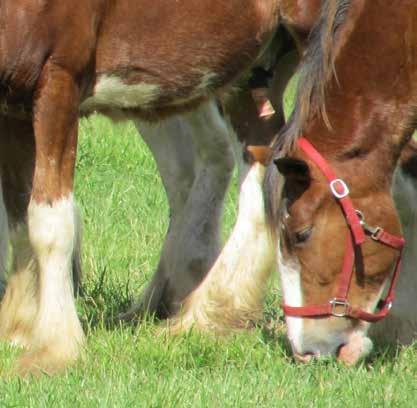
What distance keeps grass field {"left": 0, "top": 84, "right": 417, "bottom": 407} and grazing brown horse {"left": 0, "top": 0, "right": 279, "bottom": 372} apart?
0.26 metres

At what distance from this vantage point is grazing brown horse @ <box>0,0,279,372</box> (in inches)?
238

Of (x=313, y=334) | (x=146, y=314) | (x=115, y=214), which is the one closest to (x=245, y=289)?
(x=146, y=314)

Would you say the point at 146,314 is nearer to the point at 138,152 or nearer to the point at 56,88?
the point at 56,88

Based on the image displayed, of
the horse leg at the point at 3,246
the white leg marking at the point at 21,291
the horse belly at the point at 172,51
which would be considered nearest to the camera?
the horse belly at the point at 172,51

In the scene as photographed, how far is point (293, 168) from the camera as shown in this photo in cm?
565

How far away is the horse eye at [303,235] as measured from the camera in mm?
5734

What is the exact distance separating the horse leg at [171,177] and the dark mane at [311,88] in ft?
4.90

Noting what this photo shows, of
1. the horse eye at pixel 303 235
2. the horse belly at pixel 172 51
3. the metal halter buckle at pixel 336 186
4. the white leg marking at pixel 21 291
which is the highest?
the horse belly at pixel 172 51

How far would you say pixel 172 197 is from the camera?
7500 millimetres

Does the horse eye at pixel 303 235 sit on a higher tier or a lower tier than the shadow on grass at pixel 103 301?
higher

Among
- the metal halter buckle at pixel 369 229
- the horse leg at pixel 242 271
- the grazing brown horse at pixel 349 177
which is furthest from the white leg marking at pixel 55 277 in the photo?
the metal halter buckle at pixel 369 229

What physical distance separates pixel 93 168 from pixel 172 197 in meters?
2.78

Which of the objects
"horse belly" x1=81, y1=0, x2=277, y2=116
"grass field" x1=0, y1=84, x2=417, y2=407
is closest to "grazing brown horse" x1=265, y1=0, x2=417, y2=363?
"grass field" x1=0, y1=84, x2=417, y2=407

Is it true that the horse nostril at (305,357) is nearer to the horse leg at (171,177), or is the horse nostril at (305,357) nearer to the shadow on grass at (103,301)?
the shadow on grass at (103,301)
